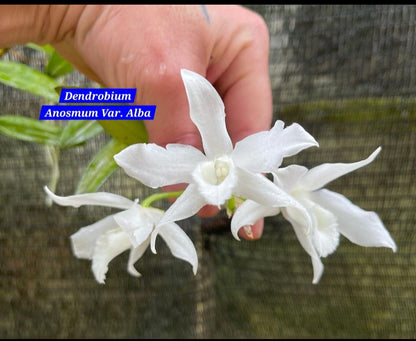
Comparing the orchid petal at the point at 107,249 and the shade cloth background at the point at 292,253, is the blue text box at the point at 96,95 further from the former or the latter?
the shade cloth background at the point at 292,253

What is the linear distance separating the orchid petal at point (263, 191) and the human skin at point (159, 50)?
0.25 feet

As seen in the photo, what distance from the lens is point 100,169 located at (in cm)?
37

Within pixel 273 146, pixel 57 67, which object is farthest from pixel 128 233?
pixel 57 67

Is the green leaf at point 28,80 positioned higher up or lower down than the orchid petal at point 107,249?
higher up

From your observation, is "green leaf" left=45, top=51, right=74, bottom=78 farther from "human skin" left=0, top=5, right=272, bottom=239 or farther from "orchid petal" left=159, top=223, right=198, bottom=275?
"orchid petal" left=159, top=223, right=198, bottom=275

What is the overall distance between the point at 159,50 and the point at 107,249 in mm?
143

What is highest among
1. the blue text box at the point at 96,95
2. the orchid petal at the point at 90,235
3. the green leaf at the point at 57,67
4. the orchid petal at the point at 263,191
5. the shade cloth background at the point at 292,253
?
the blue text box at the point at 96,95

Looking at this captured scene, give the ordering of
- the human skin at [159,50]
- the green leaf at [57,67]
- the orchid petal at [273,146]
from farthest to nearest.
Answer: the green leaf at [57,67]
the human skin at [159,50]
the orchid petal at [273,146]

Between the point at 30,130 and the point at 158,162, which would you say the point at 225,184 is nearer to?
the point at 158,162

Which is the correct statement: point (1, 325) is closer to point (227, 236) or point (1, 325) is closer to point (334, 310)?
point (227, 236)

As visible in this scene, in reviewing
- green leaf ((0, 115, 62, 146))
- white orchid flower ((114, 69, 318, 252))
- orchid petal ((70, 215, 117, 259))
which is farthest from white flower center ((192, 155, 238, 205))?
green leaf ((0, 115, 62, 146))

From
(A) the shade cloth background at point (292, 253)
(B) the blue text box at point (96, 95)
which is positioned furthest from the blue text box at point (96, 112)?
(A) the shade cloth background at point (292, 253)

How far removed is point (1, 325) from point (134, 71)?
1.53 feet

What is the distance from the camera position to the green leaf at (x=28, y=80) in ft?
1.28
